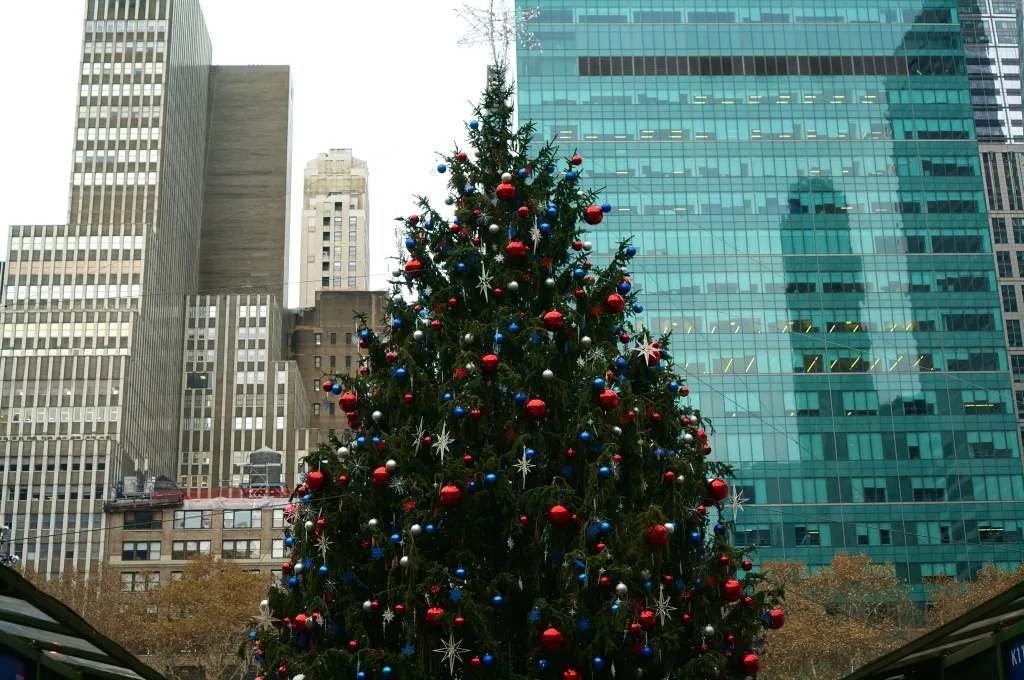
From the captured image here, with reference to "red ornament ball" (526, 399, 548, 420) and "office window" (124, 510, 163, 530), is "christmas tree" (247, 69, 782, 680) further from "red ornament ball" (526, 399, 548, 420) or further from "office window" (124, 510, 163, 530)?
"office window" (124, 510, 163, 530)

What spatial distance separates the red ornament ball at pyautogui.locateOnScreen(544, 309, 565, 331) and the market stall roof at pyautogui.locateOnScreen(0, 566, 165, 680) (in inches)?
284

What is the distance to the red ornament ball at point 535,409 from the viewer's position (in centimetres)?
1808

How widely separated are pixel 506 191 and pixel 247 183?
523ft

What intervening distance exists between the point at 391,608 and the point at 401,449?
2.21 metres

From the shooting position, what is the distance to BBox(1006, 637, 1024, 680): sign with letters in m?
12.2

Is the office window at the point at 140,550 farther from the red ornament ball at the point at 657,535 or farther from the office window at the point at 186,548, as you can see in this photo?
the red ornament ball at the point at 657,535

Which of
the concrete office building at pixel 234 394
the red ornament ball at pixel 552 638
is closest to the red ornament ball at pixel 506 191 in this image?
the red ornament ball at pixel 552 638

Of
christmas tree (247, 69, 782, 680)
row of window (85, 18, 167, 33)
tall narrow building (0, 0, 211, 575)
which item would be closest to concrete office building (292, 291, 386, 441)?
tall narrow building (0, 0, 211, 575)

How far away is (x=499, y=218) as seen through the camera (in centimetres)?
2038

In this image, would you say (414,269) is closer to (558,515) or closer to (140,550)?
(558,515)

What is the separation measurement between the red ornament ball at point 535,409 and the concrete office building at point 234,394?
128m

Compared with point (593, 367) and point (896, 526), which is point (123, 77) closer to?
point (896, 526)

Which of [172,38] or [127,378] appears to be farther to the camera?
[172,38]

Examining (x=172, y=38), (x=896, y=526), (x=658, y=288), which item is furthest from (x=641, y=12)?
(x=172, y=38)
